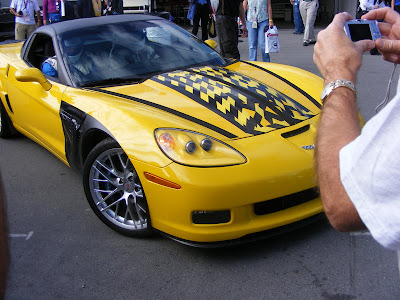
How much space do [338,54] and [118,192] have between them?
2.44 m

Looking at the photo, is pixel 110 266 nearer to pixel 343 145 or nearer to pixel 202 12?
pixel 343 145

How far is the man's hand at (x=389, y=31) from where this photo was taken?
1.48 meters

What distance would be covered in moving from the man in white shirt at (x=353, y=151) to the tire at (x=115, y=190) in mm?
1949

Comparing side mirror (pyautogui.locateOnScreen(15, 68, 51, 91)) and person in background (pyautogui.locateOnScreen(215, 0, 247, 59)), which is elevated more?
person in background (pyautogui.locateOnScreen(215, 0, 247, 59))

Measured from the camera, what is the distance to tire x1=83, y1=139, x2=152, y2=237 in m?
3.23

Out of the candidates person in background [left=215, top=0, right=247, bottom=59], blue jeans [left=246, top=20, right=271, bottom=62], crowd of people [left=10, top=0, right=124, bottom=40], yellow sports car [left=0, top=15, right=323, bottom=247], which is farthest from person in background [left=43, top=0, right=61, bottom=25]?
yellow sports car [left=0, top=15, right=323, bottom=247]

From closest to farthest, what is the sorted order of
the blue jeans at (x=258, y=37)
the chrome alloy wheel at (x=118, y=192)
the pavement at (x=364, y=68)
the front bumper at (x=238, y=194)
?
the front bumper at (x=238, y=194), the chrome alloy wheel at (x=118, y=192), the pavement at (x=364, y=68), the blue jeans at (x=258, y=37)

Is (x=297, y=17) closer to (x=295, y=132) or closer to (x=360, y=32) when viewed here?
(x=295, y=132)

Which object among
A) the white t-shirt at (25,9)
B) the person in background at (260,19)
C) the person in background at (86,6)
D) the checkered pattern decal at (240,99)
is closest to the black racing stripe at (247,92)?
the checkered pattern decal at (240,99)

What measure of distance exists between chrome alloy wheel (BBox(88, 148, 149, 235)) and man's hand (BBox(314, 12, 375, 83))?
1922 millimetres

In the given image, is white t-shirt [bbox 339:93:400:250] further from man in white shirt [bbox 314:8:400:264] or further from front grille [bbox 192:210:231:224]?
front grille [bbox 192:210:231:224]

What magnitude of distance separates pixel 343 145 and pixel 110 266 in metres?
2.22

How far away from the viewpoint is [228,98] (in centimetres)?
350

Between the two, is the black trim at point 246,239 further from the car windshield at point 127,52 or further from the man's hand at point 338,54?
the man's hand at point 338,54
